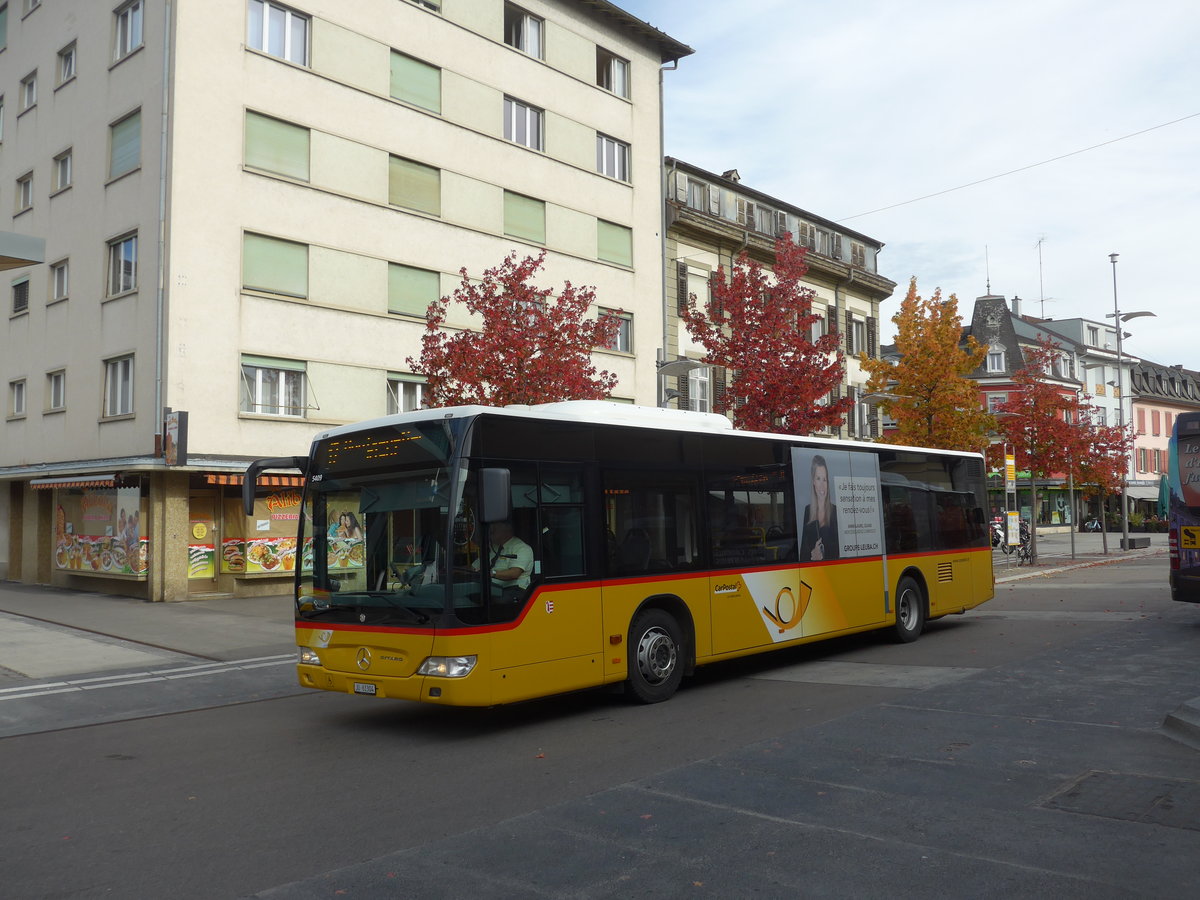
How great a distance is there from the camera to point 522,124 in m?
29.6

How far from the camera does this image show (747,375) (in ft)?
83.9

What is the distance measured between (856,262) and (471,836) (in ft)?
143

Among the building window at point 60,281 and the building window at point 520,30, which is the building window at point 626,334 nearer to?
the building window at point 520,30

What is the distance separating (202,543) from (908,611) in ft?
50.7

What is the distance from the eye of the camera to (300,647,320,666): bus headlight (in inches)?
357

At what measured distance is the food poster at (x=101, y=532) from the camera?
2262cm

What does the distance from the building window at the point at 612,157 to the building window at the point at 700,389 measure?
6921 mm

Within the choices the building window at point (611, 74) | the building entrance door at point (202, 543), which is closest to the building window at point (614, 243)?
the building window at point (611, 74)

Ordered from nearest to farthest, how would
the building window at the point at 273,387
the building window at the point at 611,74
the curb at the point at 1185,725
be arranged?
1. the curb at the point at 1185,725
2. the building window at the point at 273,387
3. the building window at the point at 611,74

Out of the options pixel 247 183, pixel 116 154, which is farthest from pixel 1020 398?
pixel 116 154

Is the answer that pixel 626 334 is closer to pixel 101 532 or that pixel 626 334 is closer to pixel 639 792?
pixel 101 532

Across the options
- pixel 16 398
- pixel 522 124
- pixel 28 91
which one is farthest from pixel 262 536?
pixel 28 91

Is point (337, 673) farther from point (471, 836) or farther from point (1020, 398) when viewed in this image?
point (1020, 398)

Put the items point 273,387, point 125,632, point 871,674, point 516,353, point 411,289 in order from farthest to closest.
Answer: point 411,289 < point 273,387 < point 516,353 < point 125,632 < point 871,674
